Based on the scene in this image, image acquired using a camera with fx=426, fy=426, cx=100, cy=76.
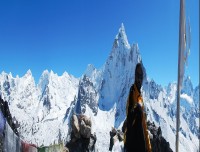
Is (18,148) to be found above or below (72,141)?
below

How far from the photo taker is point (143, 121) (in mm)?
6953

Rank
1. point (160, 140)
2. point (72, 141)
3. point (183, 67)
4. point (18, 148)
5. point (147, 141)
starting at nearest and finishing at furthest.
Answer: point (183, 67) → point (147, 141) → point (18, 148) → point (72, 141) → point (160, 140)

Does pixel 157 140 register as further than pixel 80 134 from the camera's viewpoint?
Yes

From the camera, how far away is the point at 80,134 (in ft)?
147

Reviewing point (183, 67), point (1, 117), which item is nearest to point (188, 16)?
point (183, 67)

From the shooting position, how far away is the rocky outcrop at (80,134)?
44.0 metres

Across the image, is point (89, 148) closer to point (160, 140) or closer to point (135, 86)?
point (160, 140)

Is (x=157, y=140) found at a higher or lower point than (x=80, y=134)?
higher

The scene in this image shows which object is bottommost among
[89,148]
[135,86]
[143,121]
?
[143,121]

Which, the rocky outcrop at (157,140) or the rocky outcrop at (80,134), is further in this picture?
the rocky outcrop at (157,140)

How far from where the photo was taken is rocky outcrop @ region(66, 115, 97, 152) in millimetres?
A: 44000

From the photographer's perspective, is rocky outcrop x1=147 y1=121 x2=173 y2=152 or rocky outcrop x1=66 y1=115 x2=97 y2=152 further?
rocky outcrop x1=147 y1=121 x2=173 y2=152

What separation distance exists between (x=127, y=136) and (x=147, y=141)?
40 cm

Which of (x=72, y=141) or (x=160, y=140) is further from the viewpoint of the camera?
(x=160, y=140)
